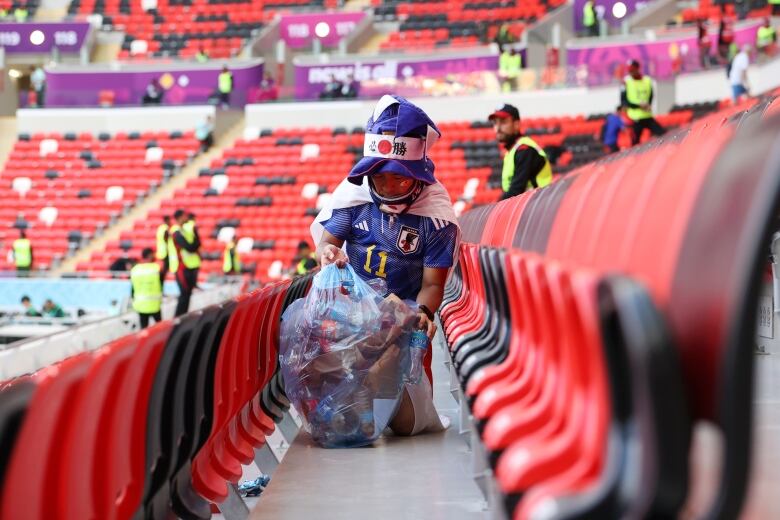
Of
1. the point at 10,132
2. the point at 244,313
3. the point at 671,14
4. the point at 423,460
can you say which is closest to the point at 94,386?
the point at 244,313

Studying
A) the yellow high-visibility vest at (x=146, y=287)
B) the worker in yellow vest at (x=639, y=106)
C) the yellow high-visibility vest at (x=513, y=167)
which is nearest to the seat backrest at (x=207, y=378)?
the yellow high-visibility vest at (x=513, y=167)

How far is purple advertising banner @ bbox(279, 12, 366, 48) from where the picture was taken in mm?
27703

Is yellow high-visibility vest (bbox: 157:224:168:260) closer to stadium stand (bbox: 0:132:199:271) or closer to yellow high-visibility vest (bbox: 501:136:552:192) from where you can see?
stadium stand (bbox: 0:132:199:271)

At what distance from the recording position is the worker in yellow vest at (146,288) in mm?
12203

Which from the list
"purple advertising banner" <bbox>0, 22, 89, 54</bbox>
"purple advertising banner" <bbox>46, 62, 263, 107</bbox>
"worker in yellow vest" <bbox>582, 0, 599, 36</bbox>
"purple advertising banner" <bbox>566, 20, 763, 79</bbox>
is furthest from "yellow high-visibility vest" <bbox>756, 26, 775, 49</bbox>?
"purple advertising banner" <bbox>0, 22, 89, 54</bbox>

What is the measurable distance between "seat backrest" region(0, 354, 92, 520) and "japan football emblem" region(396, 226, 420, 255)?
264 centimetres

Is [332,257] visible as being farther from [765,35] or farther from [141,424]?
[765,35]

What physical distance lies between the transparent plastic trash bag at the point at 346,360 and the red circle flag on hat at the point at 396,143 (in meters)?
0.41

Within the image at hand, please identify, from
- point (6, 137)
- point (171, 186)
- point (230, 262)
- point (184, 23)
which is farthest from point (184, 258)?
point (184, 23)

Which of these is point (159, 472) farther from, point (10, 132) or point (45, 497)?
point (10, 132)

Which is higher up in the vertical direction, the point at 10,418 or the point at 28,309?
the point at 10,418

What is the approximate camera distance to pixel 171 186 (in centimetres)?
2328

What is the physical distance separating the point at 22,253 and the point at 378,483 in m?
16.7

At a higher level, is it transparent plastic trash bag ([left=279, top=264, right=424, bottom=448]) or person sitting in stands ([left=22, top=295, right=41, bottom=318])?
transparent plastic trash bag ([left=279, top=264, right=424, bottom=448])
